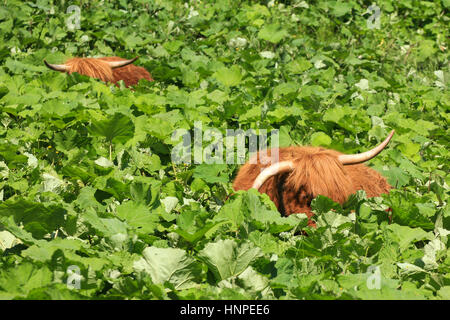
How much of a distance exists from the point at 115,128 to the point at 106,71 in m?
2.52

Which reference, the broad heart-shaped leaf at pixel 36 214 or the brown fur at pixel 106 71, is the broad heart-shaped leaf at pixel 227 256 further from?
the brown fur at pixel 106 71

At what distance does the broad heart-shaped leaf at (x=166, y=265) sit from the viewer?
2.70 metres

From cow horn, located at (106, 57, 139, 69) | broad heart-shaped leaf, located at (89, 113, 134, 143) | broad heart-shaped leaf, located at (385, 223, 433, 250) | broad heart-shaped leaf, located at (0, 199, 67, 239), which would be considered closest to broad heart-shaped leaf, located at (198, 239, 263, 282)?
broad heart-shaped leaf, located at (0, 199, 67, 239)

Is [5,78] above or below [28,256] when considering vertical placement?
above

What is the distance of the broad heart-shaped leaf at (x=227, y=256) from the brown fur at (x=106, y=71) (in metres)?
4.22

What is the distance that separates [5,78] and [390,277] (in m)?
4.35

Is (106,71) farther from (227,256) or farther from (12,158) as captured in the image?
(227,256)

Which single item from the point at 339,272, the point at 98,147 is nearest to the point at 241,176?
the point at 98,147

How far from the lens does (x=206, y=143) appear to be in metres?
4.86

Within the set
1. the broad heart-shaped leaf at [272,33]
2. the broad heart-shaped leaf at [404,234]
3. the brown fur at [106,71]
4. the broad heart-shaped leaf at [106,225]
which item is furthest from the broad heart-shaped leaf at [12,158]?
the broad heart-shaped leaf at [272,33]

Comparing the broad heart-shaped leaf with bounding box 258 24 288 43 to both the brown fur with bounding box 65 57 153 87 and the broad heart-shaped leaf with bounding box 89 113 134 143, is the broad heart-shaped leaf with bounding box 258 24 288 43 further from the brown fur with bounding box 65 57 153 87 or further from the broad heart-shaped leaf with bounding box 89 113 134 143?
the broad heart-shaped leaf with bounding box 89 113 134 143

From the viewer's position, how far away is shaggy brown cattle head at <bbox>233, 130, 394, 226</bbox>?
13.2 ft
